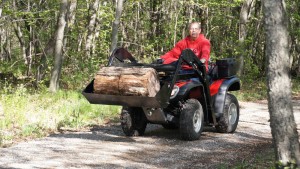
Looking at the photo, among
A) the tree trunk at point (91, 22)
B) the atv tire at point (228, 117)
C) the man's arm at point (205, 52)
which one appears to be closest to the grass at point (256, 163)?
the atv tire at point (228, 117)

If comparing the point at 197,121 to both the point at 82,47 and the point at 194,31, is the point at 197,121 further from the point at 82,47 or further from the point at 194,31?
the point at 82,47

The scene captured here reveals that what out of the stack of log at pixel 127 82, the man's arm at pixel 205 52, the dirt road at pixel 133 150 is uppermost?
the man's arm at pixel 205 52

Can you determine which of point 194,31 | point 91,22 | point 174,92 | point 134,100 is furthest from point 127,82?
point 91,22

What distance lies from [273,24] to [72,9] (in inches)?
573

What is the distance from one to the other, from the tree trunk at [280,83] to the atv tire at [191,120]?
319 cm

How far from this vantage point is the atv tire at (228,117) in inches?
365

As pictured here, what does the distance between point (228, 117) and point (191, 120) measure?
1.42 metres

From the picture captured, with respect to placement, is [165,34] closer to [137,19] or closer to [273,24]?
[137,19]

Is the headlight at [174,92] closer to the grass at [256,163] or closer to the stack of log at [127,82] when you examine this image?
the stack of log at [127,82]

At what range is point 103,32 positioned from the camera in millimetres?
24859

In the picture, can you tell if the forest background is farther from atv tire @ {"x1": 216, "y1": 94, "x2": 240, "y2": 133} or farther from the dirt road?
atv tire @ {"x1": 216, "y1": 94, "x2": 240, "y2": 133}

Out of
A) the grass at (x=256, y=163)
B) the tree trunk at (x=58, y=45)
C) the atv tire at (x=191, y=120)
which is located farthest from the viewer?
the tree trunk at (x=58, y=45)

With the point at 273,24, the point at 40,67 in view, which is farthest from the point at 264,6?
the point at 40,67

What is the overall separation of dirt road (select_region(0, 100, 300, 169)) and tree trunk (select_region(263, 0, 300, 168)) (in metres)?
1.65
